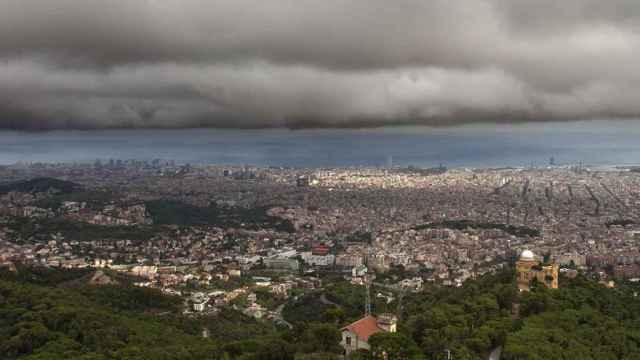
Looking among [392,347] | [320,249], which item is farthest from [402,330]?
[320,249]

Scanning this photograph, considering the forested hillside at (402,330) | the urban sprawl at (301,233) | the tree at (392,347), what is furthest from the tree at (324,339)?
the urban sprawl at (301,233)

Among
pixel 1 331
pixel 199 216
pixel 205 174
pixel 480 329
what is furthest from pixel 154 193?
pixel 480 329

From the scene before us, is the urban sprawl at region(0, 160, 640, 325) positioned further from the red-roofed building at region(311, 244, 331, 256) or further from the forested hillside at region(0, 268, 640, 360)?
the forested hillside at region(0, 268, 640, 360)

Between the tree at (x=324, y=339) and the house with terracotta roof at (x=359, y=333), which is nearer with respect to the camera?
the tree at (x=324, y=339)

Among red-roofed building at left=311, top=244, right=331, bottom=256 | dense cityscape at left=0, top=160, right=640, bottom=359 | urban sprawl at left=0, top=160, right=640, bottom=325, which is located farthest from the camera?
red-roofed building at left=311, top=244, right=331, bottom=256

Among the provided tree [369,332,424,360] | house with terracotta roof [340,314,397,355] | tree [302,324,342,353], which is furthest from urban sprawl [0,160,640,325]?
tree [369,332,424,360]

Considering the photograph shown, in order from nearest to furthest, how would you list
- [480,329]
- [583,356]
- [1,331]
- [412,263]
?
[583,356] → [480,329] → [1,331] → [412,263]

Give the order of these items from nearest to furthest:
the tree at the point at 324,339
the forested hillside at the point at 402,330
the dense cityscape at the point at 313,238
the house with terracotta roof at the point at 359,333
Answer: the forested hillside at the point at 402,330, the tree at the point at 324,339, the house with terracotta roof at the point at 359,333, the dense cityscape at the point at 313,238

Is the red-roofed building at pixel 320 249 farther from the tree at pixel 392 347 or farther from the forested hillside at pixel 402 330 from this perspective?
the tree at pixel 392 347

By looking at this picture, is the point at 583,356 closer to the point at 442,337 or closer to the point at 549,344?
the point at 549,344
